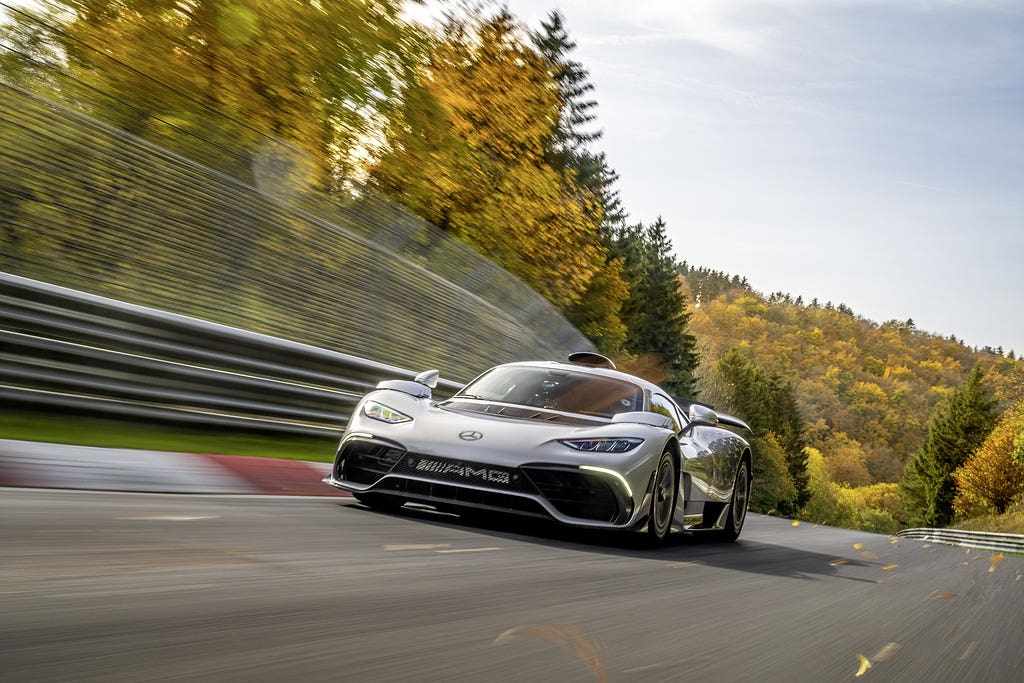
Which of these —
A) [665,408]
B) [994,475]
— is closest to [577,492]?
[665,408]

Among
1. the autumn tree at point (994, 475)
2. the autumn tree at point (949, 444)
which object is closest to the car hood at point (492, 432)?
the autumn tree at point (994, 475)

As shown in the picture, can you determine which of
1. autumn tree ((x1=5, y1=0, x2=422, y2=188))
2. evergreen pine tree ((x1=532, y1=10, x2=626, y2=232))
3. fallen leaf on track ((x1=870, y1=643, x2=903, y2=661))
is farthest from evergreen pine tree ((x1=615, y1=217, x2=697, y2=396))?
fallen leaf on track ((x1=870, y1=643, x2=903, y2=661))

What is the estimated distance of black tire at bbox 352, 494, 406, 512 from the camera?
7.36 meters

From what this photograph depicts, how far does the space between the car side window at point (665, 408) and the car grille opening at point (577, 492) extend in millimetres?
1406

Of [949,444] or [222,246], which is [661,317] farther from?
[222,246]

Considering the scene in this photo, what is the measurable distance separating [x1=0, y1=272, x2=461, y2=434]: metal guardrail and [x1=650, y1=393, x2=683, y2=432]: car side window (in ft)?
11.2

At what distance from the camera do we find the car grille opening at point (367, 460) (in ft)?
23.2

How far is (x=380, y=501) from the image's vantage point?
750 centimetres

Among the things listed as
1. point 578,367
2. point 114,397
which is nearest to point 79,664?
point 114,397

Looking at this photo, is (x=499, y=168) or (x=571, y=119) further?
(x=571, y=119)

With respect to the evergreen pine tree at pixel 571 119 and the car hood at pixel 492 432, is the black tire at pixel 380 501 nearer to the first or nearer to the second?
the car hood at pixel 492 432

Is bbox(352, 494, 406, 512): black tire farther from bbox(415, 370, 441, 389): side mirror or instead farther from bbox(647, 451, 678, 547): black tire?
bbox(647, 451, 678, 547): black tire

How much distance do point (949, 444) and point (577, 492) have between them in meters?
85.9

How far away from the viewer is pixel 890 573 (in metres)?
8.84
